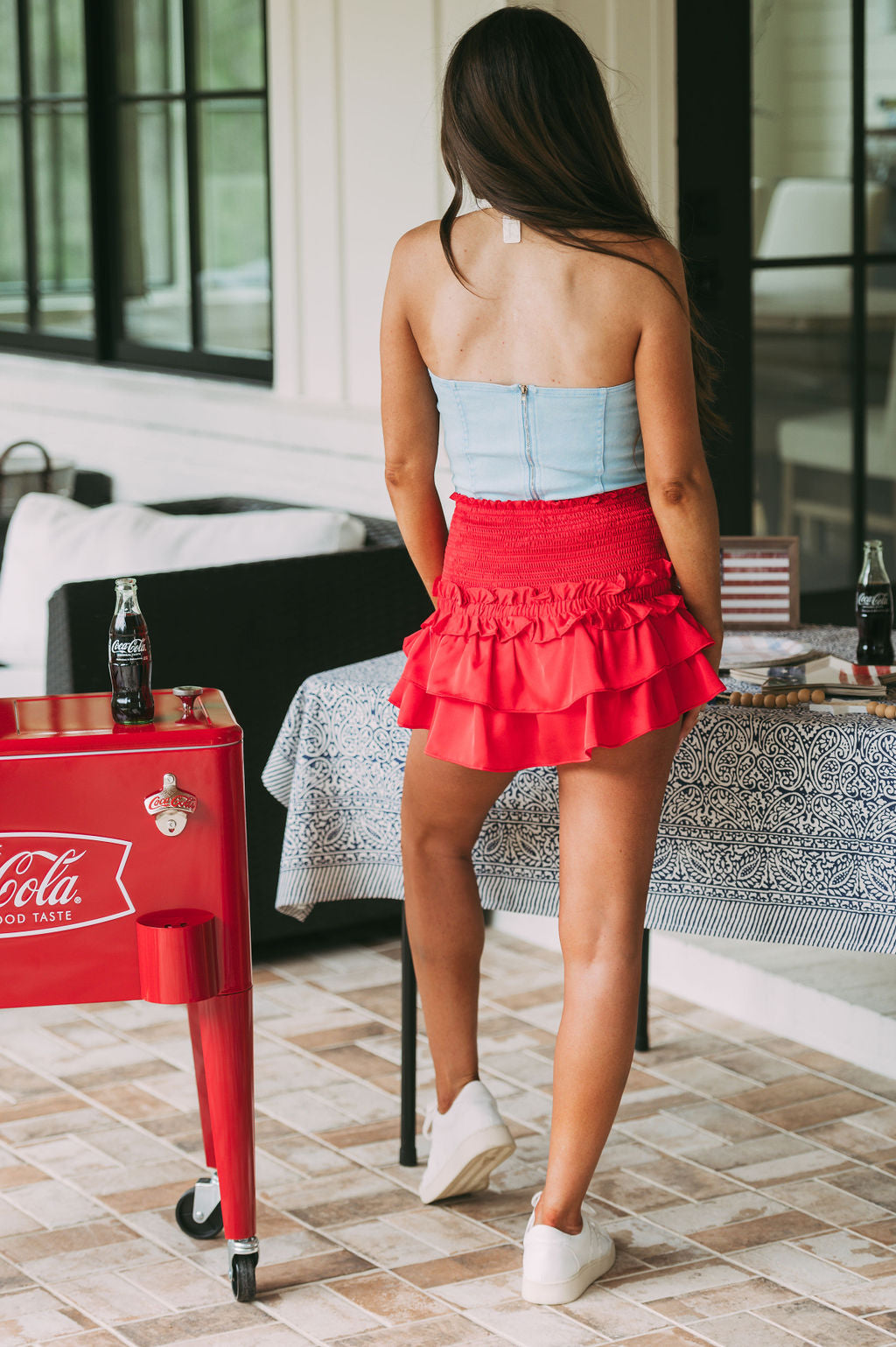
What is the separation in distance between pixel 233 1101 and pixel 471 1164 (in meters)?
0.43

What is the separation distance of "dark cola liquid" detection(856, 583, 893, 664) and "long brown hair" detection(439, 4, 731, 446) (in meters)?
0.69

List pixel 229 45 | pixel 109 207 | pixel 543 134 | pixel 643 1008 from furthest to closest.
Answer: pixel 109 207, pixel 229 45, pixel 643 1008, pixel 543 134

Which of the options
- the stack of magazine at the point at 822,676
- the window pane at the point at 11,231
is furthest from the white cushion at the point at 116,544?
the window pane at the point at 11,231

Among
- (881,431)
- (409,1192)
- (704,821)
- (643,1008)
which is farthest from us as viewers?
(881,431)

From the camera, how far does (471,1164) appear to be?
2590 mm

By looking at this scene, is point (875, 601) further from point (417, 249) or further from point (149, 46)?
point (149, 46)

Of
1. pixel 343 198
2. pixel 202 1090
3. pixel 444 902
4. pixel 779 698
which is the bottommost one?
pixel 202 1090

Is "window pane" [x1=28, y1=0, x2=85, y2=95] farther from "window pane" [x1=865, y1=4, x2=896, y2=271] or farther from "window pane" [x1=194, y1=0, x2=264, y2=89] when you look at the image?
"window pane" [x1=865, y1=4, x2=896, y2=271]

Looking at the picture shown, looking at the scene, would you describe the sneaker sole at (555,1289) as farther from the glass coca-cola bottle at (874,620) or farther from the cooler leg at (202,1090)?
the glass coca-cola bottle at (874,620)

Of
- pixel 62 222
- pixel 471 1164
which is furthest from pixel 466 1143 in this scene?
pixel 62 222

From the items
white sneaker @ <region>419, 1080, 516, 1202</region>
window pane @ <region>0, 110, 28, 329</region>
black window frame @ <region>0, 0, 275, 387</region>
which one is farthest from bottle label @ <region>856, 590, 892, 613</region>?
window pane @ <region>0, 110, 28, 329</region>

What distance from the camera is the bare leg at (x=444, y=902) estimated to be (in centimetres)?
247

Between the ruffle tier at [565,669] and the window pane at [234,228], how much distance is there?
2.99m

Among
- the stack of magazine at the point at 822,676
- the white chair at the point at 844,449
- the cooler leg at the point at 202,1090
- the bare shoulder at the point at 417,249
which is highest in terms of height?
the bare shoulder at the point at 417,249
